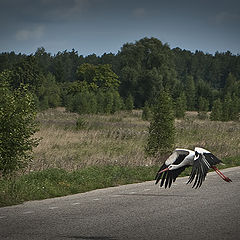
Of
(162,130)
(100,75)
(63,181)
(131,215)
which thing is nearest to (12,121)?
(63,181)

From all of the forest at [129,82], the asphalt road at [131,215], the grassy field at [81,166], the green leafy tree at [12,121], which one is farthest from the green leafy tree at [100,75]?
the asphalt road at [131,215]

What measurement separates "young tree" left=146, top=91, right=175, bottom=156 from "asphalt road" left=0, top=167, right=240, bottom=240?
8.13 m

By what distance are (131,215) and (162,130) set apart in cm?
1206

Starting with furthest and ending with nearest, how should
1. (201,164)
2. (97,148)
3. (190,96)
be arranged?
1. (190,96)
2. (97,148)
3. (201,164)

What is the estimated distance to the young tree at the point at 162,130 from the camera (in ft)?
69.2

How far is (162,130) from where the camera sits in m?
21.2

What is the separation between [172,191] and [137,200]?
5.57 ft

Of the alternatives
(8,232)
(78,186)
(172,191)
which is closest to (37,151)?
(78,186)

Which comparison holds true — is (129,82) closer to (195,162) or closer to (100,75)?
(100,75)

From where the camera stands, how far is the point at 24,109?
12.5 meters

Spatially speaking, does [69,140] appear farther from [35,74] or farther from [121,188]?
[35,74]

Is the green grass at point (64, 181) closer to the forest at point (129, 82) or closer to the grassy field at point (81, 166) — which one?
the grassy field at point (81, 166)

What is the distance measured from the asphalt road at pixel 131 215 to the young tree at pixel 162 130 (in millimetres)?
8132

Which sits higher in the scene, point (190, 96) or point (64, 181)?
point (64, 181)
